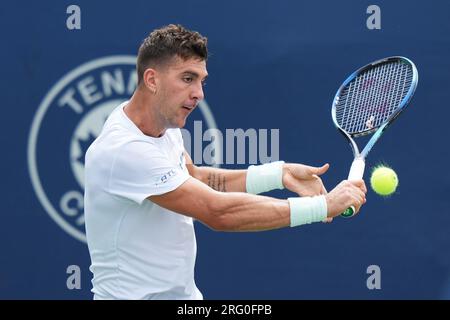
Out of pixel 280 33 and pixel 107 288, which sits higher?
pixel 280 33

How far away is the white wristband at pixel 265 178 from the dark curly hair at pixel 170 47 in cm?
61

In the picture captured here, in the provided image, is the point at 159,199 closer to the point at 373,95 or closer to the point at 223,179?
the point at 223,179

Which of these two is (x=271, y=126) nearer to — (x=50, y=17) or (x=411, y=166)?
(x=411, y=166)

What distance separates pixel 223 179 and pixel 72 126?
1.48 metres

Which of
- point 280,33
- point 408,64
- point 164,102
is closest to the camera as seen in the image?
point 164,102

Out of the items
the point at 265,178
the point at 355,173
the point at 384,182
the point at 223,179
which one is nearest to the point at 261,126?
the point at 223,179

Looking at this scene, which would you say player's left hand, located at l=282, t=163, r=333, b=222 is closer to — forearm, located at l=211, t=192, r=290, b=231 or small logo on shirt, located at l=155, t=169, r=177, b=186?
forearm, located at l=211, t=192, r=290, b=231

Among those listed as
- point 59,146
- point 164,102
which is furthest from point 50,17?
point 164,102

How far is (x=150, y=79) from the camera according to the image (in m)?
4.10

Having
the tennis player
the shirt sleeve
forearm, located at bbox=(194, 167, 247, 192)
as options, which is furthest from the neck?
forearm, located at bbox=(194, 167, 247, 192)

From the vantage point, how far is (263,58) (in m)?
5.72

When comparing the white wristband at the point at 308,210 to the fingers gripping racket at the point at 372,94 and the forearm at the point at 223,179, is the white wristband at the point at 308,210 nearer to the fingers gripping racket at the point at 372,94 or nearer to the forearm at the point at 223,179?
the forearm at the point at 223,179
